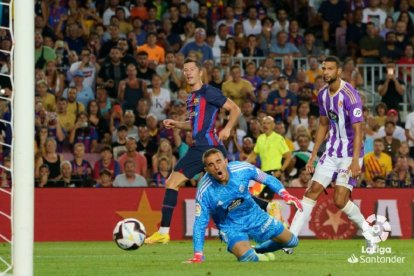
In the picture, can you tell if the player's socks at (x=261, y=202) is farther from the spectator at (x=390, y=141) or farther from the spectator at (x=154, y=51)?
the spectator at (x=154, y=51)

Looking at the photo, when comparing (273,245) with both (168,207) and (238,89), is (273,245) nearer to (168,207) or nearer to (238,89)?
(168,207)

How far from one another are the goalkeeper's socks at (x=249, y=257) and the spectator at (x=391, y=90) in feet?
38.9

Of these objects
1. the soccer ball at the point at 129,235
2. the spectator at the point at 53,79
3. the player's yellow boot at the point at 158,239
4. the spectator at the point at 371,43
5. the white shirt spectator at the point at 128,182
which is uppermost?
the spectator at the point at 371,43

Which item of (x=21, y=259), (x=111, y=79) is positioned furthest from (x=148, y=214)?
(x=21, y=259)

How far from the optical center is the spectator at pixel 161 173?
21.0 metres

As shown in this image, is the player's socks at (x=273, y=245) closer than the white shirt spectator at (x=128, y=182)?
Yes

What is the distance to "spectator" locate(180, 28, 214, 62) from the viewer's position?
79.2 ft

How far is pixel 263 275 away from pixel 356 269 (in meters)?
1.30

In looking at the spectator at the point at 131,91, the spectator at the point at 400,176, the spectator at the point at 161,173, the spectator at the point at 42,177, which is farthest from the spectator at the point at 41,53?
the spectator at the point at 400,176

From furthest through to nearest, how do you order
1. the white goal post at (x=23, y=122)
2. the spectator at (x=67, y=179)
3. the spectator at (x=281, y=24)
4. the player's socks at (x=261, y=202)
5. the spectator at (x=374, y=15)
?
1. the spectator at (x=374, y=15)
2. the spectator at (x=281, y=24)
3. the spectator at (x=67, y=179)
4. the player's socks at (x=261, y=202)
5. the white goal post at (x=23, y=122)

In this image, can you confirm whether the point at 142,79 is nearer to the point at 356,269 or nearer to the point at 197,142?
the point at 197,142

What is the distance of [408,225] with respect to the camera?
19.9 m

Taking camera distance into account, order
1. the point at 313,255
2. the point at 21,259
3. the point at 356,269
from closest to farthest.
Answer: the point at 21,259, the point at 356,269, the point at 313,255

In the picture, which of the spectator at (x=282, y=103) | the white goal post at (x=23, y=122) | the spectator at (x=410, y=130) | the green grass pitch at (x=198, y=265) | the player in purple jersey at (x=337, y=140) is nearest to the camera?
the white goal post at (x=23, y=122)
